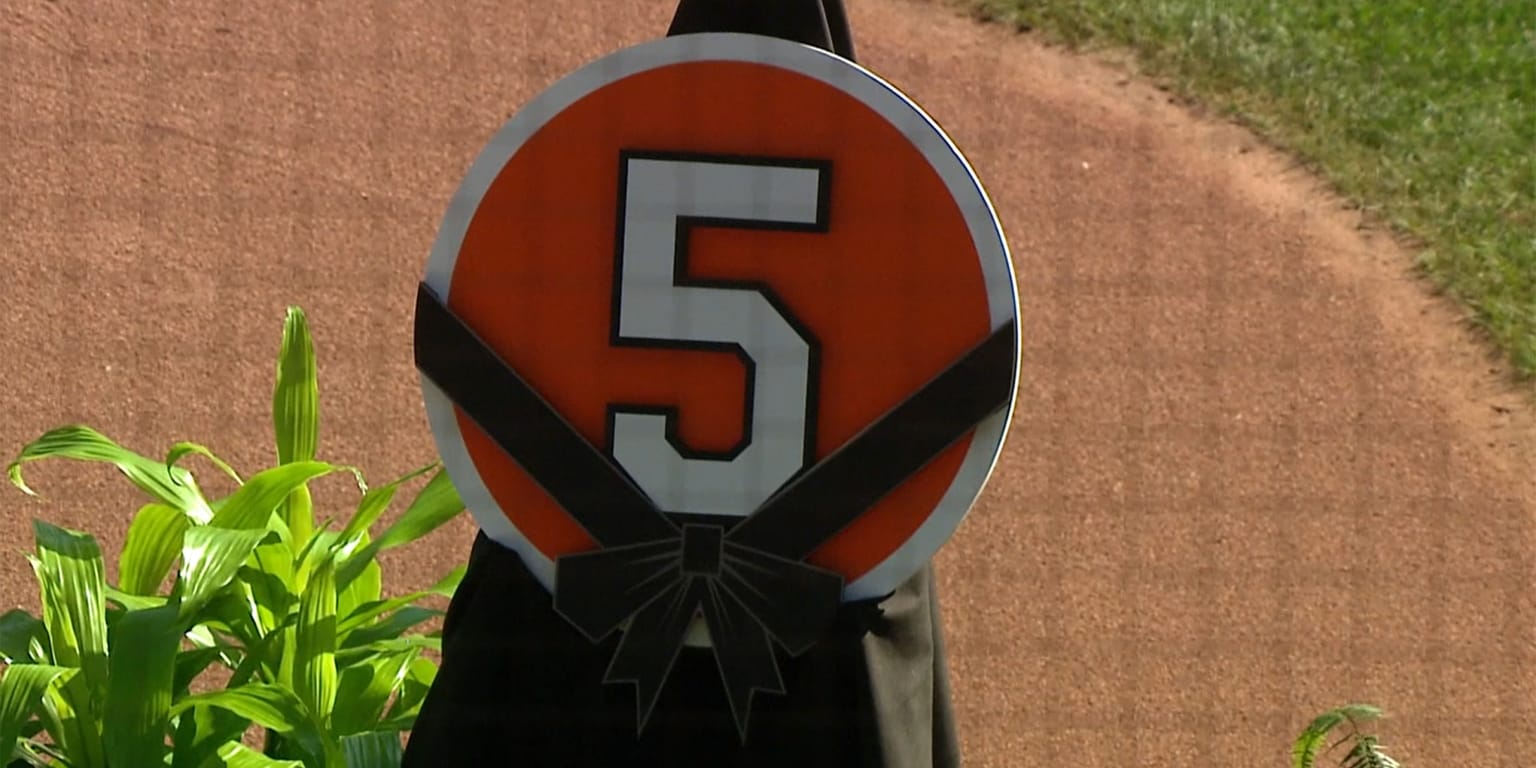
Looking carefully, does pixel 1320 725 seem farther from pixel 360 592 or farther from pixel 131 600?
pixel 131 600

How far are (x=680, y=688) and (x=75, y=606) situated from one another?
2.85ft

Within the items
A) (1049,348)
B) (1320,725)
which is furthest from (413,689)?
(1049,348)

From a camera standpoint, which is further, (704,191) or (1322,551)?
(1322,551)

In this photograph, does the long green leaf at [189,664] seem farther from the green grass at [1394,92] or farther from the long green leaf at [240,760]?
the green grass at [1394,92]

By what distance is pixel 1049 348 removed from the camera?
11.2ft

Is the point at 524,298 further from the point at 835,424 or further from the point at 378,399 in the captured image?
the point at 378,399

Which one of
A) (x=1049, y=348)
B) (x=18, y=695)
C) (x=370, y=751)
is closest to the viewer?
(x=18, y=695)

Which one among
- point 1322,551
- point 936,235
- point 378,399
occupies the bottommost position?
point 1322,551

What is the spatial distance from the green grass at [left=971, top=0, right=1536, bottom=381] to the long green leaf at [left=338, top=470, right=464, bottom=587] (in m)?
2.21

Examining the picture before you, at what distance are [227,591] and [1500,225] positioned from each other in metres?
2.76

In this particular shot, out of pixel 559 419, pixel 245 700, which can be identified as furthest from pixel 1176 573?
pixel 559 419

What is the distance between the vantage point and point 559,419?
4.76 feet

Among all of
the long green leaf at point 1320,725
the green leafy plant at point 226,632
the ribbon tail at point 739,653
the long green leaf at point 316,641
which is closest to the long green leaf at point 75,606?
the green leafy plant at point 226,632

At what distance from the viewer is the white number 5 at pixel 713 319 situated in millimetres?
1431
